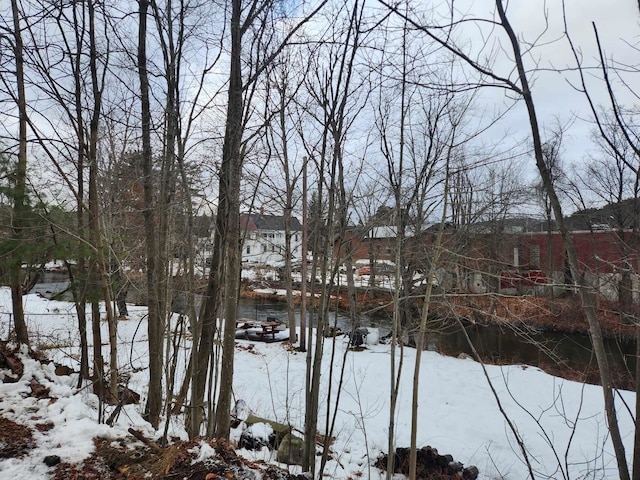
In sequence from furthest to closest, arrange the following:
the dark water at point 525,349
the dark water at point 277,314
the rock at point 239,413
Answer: the dark water at point 277,314, the dark water at point 525,349, the rock at point 239,413

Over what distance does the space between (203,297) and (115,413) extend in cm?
140

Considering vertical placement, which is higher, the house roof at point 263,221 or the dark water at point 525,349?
the house roof at point 263,221

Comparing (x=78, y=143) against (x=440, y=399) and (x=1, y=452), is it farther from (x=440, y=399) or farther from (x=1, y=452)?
(x=440, y=399)

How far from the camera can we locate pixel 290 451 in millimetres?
4922

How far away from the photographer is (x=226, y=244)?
4.40m

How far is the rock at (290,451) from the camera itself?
4.91 metres

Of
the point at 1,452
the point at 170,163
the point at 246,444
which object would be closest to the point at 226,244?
the point at 170,163

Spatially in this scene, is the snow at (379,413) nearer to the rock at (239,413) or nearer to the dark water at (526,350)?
the rock at (239,413)

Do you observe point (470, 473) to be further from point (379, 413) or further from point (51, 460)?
point (51, 460)

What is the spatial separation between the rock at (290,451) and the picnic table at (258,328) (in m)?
8.24

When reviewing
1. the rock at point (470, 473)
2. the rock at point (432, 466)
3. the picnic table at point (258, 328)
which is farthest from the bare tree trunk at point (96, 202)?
the picnic table at point (258, 328)

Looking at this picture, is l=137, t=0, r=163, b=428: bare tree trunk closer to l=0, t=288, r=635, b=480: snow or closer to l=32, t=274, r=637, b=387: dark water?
l=0, t=288, r=635, b=480: snow

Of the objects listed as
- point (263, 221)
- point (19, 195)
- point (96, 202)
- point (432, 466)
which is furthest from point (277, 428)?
point (263, 221)

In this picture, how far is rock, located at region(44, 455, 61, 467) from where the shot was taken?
2801 mm
